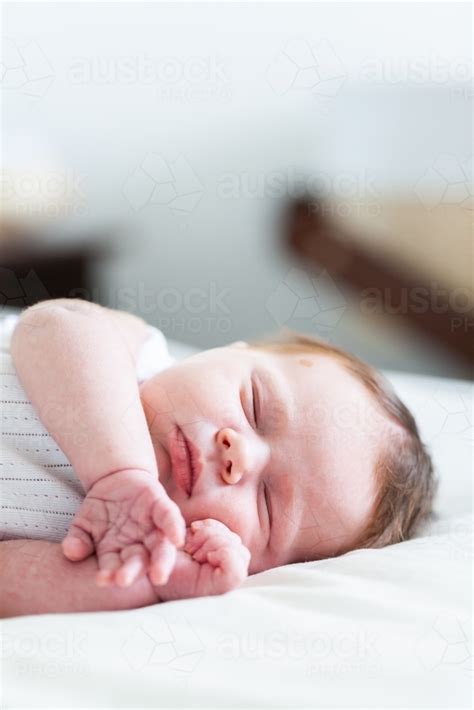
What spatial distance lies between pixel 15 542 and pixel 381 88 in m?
1.28

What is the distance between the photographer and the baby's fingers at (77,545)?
0.48 meters

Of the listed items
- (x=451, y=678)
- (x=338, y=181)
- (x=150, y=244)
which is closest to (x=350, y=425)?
(x=451, y=678)

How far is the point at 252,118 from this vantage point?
1.31 m

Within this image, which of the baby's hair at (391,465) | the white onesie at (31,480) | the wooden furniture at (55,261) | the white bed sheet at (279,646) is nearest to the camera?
the white bed sheet at (279,646)

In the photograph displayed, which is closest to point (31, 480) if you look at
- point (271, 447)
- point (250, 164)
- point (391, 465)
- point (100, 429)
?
point (100, 429)

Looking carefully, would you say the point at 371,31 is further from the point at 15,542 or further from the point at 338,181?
the point at 15,542

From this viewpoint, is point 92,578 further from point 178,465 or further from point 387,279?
point 387,279

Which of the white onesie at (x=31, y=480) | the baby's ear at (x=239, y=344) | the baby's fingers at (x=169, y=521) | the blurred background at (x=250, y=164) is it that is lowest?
the white onesie at (x=31, y=480)

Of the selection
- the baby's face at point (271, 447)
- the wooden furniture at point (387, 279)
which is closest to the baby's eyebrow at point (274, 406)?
the baby's face at point (271, 447)

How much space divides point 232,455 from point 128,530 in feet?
0.43

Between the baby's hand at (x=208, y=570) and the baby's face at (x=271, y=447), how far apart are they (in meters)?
0.06

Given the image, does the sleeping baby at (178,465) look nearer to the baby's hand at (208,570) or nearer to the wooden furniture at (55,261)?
the baby's hand at (208,570)

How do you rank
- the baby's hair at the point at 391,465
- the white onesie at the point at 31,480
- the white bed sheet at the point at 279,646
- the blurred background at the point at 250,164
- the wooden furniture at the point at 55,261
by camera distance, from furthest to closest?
the wooden furniture at the point at 55,261 < the blurred background at the point at 250,164 < the baby's hair at the point at 391,465 < the white onesie at the point at 31,480 < the white bed sheet at the point at 279,646

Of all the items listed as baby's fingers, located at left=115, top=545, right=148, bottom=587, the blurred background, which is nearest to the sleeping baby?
baby's fingers, located at left=115, top=545, right=148, bottom=587
